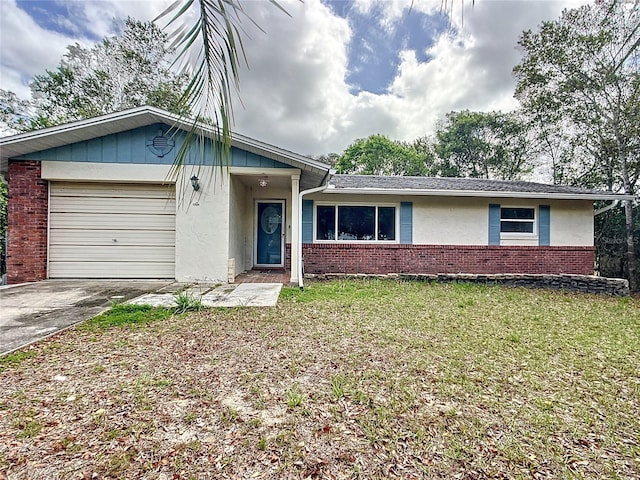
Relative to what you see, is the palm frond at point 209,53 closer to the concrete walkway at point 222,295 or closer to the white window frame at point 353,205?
the concrete walkway at point 222,295

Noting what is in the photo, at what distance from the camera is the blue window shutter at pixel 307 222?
9469 mm

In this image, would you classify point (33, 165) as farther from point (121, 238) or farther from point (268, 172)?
point (268, 172)

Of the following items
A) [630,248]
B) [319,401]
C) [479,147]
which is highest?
[479,147]

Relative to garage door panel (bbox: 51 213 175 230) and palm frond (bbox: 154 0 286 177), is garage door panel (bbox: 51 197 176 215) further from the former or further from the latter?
palm frond (bbox: 154 0 286 177)

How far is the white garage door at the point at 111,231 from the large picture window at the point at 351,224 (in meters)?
4.13

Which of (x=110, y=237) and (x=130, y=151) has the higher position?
(x=130, y=151)

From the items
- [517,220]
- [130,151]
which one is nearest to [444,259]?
[517,220]

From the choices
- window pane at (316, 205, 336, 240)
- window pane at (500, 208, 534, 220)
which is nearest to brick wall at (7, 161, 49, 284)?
window pane at (316, 205, 336, 240)

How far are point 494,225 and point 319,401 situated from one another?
9143 millimetres

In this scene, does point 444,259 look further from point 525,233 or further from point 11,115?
point 11,115

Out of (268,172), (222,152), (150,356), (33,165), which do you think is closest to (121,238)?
(33,165)

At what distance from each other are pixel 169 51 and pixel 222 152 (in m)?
0.39

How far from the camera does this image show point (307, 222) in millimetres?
9492

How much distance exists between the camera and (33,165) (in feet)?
23.8
